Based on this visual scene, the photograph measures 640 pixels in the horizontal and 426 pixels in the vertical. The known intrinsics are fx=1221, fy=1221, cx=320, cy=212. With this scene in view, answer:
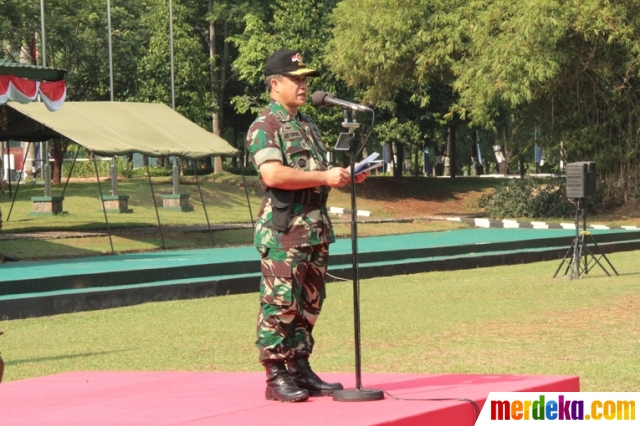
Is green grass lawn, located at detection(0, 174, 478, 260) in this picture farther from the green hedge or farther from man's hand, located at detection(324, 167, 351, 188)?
man's hand, located at detection(324, 167, 351, 188)

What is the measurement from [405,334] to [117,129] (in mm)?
12908

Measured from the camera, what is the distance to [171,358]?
10.0 metres

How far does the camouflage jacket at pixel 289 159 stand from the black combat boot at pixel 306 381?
2.16ft

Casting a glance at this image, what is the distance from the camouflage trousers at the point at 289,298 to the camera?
628 cm

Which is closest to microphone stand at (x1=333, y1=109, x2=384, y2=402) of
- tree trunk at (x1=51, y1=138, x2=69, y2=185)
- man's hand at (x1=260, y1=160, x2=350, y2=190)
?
man's hand at (x1=260, y1=160, x2=350, y2=190)

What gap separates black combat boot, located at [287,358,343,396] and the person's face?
1.34 m

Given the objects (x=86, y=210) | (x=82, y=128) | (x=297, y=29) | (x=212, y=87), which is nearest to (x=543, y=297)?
(x=82, y=128)

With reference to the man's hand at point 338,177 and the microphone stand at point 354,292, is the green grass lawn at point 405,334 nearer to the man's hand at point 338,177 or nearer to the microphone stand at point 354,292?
the microphone stand at point 354,292

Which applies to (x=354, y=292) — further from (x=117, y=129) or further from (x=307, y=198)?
(x=117, y=129)

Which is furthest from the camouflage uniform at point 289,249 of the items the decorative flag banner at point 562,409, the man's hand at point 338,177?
the decorative flag banner at point 562,409

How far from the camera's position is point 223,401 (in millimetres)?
6352

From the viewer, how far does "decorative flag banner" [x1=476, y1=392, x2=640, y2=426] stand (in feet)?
18.2

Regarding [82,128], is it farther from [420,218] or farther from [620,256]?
[420,218]

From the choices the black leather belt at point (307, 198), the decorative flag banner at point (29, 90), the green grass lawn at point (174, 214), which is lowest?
the green grass lawn at point (174, 214)
